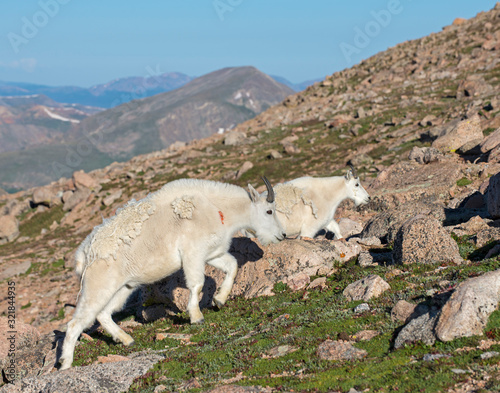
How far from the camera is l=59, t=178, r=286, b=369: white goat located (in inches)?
468

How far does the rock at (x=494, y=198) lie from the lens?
1580cm

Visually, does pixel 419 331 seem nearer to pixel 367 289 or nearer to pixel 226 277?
pixel 367 289

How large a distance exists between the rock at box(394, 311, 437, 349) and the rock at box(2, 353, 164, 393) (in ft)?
17.0

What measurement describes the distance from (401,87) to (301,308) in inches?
2623

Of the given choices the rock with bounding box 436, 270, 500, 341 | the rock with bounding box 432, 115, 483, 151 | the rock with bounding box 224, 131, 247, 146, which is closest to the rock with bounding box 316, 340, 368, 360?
the rock with bounding box 436, 270, 500, 341

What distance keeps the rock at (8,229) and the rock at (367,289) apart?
44094 mm

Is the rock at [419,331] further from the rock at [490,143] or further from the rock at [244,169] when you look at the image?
the rock at [244,169]

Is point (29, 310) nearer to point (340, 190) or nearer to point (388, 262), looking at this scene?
point (340, 190)

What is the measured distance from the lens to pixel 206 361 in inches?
390

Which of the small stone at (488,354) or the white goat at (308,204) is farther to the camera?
the white goat at (308,204)

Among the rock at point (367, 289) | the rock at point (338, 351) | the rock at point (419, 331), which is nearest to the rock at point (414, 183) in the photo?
the rock at point (367, 289)

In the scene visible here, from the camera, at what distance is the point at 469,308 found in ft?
A: 27.8

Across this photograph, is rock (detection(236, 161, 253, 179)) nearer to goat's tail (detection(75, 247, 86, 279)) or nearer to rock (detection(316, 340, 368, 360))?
goat's tail (detection(75, 247, 86, 279))

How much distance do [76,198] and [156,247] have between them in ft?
140
